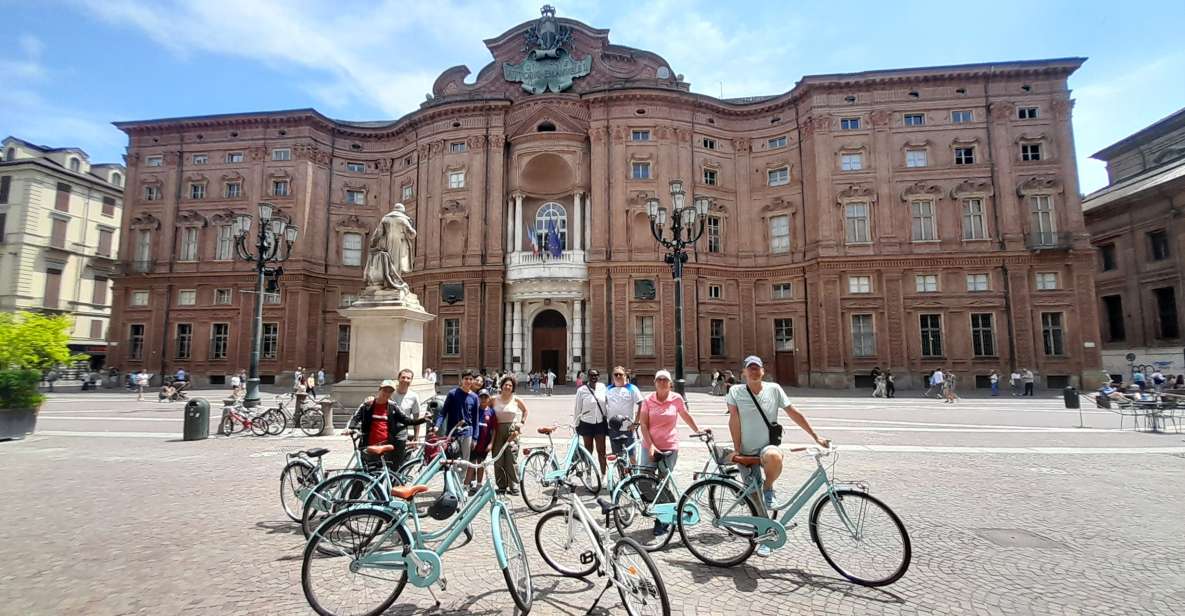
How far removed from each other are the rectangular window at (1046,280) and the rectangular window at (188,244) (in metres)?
55.8

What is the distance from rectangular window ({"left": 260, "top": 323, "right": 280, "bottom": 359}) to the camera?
1406 inches

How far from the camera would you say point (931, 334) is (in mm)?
30406

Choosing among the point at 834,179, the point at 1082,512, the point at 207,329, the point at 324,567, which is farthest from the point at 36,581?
the point at 207,329

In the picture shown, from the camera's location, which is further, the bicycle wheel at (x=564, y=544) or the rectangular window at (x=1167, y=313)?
the rectangular window at (x=1167, y=313)

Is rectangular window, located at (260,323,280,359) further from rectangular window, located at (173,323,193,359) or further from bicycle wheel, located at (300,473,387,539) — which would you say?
bicycle wheel, located at (300,473,387,539)

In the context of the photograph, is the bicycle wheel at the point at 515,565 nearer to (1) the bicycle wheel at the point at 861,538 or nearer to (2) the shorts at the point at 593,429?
(1) the bicycle wheel at the point at 861,538

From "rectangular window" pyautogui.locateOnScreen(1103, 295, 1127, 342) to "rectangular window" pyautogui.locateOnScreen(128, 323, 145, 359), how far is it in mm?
69896

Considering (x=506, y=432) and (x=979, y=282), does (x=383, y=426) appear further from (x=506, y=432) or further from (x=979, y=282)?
(x=979, y=282)

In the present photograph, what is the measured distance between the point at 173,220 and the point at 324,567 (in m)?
44.7

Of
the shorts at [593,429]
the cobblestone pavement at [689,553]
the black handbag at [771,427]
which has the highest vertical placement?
the black handbag at [771,427]

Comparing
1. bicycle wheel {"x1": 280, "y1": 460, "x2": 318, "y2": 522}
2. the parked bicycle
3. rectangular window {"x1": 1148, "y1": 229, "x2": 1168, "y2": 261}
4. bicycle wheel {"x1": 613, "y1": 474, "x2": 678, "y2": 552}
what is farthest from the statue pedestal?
rectangular window {"x1": 1148, "y1": 229, "x2": 1168, "y2": 261}

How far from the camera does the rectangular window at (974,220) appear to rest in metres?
31.1

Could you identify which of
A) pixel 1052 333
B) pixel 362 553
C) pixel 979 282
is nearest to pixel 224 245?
pixel 362 553

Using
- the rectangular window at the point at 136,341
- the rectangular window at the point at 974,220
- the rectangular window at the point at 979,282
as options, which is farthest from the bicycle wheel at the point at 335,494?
the rectangular window at the point at 136,341
